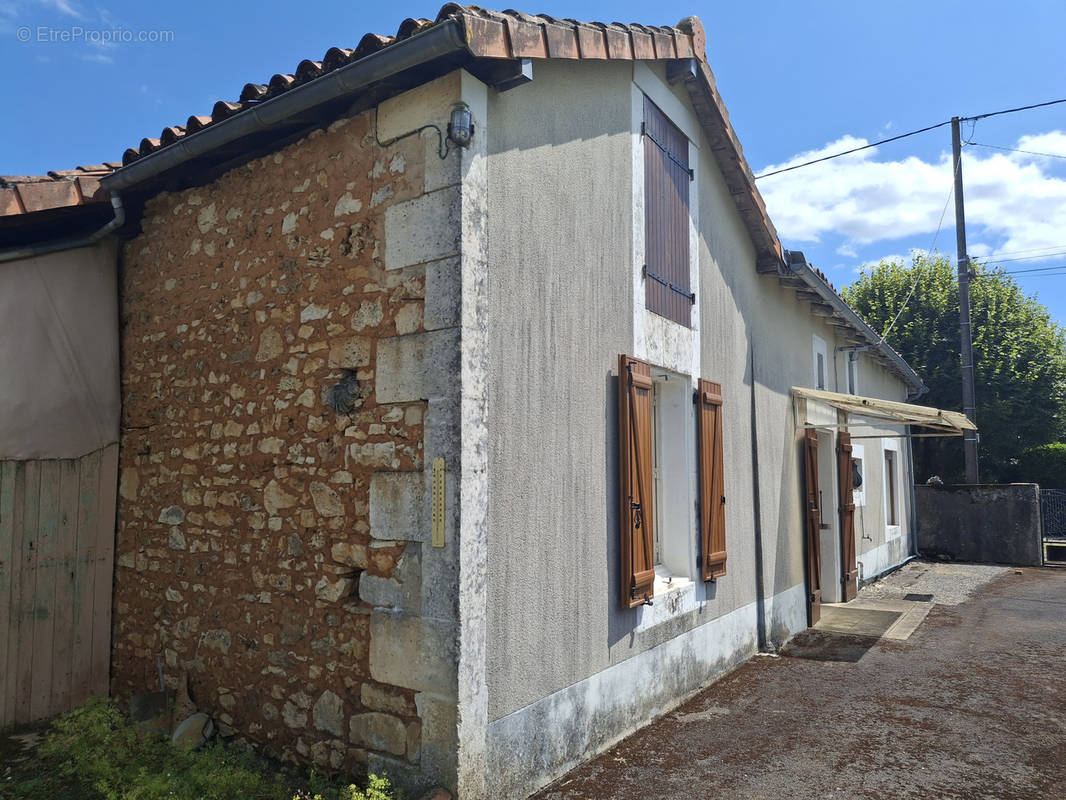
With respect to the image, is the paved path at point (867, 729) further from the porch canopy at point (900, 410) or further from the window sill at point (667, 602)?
the porch canopy at point (900, 410)

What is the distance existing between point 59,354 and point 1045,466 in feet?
65.3

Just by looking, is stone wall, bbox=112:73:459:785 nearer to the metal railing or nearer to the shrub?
the metal railing

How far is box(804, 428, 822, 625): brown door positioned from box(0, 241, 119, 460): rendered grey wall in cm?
706

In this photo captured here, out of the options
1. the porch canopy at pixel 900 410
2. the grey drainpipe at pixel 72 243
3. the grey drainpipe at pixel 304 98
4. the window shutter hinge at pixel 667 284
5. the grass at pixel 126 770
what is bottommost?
the grass at pixel 126 770

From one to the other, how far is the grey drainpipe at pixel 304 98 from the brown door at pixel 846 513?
8.29 metres

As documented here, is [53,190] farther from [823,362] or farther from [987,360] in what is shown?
[987,360]

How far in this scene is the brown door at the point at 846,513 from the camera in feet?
33.1

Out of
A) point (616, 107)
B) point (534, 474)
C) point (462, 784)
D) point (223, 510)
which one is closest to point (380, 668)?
point (462, 784)

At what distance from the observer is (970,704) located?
5.71 metres

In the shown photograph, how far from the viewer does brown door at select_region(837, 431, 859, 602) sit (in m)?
10.1

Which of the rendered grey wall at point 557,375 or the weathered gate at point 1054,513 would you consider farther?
the weathered gate at point 1054,513

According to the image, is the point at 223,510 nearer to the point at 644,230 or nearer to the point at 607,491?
the point at 607,491

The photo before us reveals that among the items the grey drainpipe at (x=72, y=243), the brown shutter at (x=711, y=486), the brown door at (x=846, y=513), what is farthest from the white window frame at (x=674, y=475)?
the brown door at (x=846, y=513)

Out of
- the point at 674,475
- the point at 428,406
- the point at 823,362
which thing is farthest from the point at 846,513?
the point at 428,406
